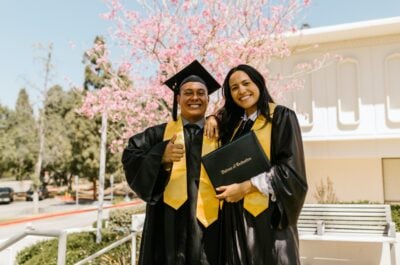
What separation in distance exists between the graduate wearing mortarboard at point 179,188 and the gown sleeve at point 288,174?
17.9 inches

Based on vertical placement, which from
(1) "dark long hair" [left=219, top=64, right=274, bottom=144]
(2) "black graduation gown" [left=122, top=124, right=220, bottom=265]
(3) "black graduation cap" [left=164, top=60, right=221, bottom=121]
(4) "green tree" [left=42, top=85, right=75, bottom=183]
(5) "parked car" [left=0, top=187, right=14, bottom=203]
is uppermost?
(4) "green tree" [left=42, top=85, right=75, bottom=183]

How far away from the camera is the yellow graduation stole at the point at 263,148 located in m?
2.41

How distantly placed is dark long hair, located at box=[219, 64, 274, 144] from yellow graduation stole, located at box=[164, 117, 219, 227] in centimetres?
13

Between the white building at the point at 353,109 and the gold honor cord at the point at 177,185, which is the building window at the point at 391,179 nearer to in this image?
the white building at the point at 353,109

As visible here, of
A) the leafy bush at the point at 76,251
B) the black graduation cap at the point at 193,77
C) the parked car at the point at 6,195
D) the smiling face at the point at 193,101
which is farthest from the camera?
the parked car at the point at 6,195

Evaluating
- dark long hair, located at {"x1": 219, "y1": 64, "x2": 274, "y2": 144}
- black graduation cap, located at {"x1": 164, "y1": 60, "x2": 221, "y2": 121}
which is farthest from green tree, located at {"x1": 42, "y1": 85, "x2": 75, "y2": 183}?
dark long hair, located at {"x1": 219, "y1": 64, "x2": 274, "y2": 144}

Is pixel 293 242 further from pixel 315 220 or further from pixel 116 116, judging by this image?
pixel 116 116

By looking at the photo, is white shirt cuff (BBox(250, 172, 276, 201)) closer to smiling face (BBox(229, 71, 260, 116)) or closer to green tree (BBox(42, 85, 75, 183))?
smiling face (BBox(229, 71, 260, 116))

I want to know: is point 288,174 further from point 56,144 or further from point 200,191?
point 56,144

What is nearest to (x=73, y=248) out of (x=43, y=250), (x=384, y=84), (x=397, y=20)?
(x=43, y=250)

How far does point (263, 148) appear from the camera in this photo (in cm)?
248

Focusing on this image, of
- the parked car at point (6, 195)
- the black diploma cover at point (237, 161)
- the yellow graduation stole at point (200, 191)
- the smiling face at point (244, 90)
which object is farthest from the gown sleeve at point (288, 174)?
the parked car at point (6, 195)

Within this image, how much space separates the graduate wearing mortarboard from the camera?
2.58 meters

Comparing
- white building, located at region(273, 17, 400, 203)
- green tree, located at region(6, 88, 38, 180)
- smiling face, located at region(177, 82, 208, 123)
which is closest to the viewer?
smiling face, located at region(177, 82, 208, 123)
